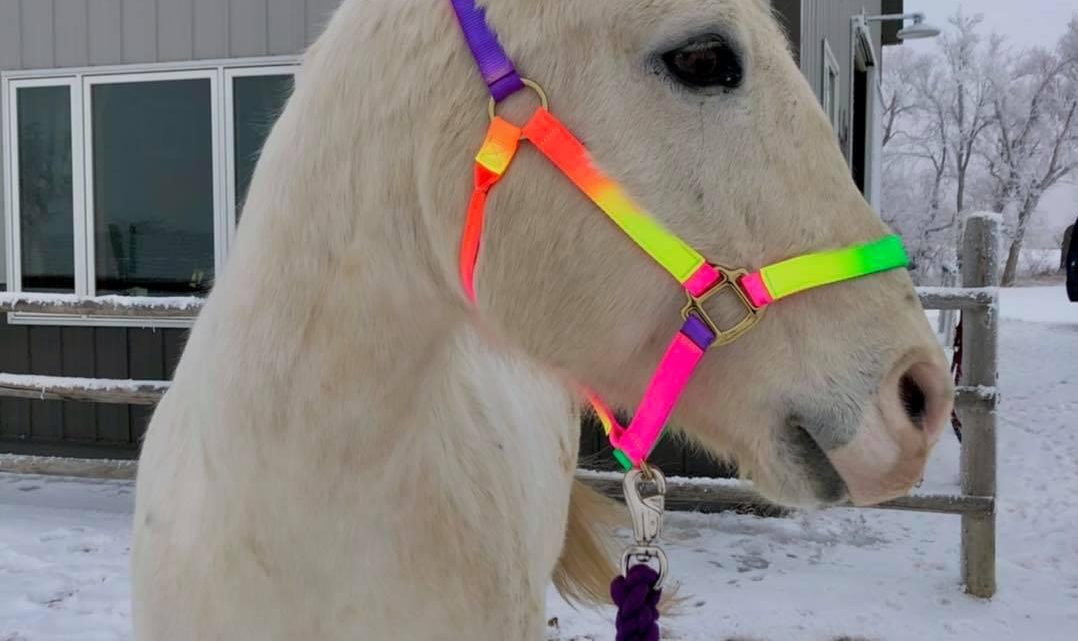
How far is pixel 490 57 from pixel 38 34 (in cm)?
576

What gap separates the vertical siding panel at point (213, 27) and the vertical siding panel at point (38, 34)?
3.59ft

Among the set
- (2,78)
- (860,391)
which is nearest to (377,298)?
(860,391)

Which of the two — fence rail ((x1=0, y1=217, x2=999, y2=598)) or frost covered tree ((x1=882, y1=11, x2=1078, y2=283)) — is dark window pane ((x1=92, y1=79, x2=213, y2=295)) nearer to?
fence rail ((x1=0, y1=217, x2=999, y2=598))

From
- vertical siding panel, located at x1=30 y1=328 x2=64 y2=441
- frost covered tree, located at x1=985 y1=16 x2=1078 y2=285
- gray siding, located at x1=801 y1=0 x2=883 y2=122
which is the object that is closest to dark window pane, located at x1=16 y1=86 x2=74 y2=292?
vertical siding panel, located at x1=30 y1=328 x2=64 y2=441

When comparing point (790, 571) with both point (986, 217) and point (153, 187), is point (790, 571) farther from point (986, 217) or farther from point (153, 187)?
point (153, 187)

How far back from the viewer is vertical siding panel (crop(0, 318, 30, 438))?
234 inches

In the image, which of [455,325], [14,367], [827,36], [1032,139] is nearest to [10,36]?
[14,367]

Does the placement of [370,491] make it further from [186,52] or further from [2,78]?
[2,78]

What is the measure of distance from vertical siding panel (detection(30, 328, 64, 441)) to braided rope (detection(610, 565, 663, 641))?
5.59m

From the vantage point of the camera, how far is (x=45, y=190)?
5930 millimetres

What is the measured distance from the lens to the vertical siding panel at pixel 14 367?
234 inches

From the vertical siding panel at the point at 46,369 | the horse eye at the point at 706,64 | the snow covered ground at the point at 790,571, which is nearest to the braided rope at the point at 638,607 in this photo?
the horse eye at the point at 706,64

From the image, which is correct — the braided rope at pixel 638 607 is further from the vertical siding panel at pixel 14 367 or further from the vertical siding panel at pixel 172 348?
the vertical siding panel at pixel 14 367

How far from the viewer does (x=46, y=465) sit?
Answer: 4930 millimetres
